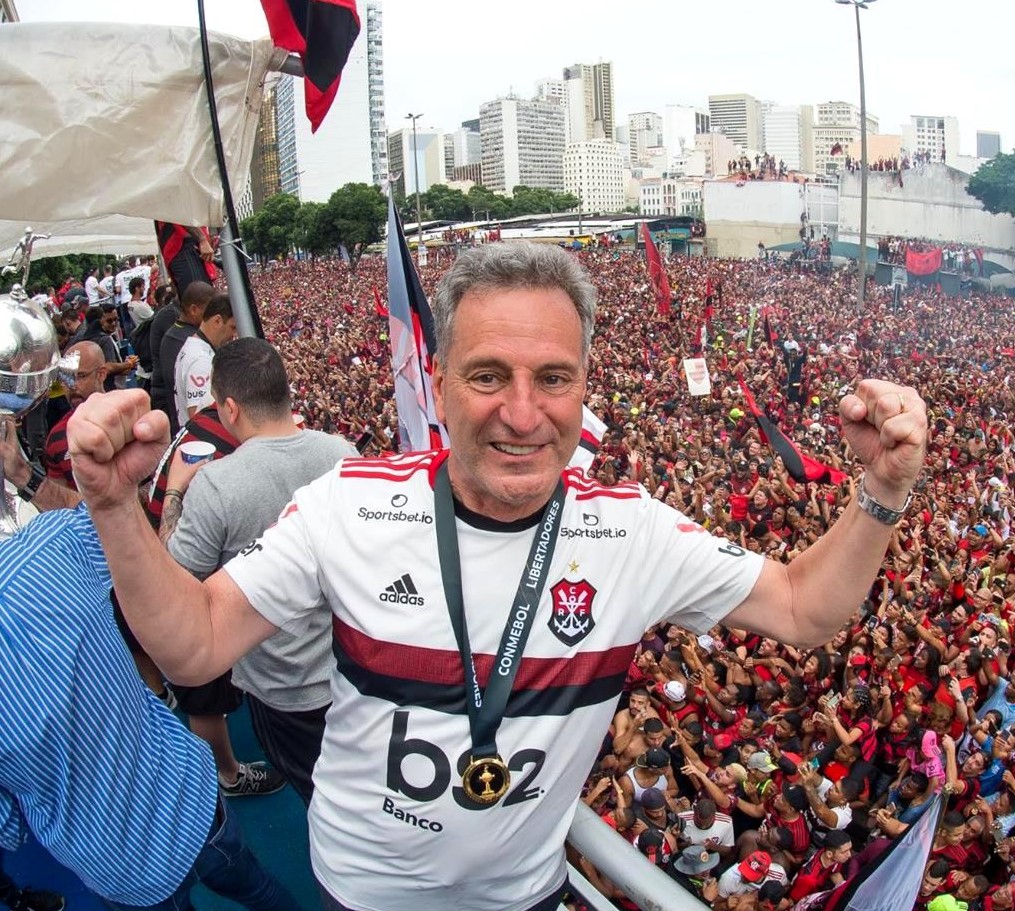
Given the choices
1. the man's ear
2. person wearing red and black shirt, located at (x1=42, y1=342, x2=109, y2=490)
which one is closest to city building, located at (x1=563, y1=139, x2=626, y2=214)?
person wearing red and black shirt, located at (x1=42, y1=342, x2=109, y2=490)

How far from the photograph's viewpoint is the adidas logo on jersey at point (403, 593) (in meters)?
1.27

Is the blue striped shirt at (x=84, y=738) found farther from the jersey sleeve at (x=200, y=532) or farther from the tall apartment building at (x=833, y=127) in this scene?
the tall apartment building at (x=833, y=127)

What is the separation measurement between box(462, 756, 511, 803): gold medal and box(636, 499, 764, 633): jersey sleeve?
1.08 feet

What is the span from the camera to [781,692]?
558cm

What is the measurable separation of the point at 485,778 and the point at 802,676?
4.88 meters

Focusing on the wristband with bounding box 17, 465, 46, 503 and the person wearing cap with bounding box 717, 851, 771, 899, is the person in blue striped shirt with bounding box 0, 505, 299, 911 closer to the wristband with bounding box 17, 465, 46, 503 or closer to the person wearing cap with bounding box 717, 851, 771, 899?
the wristband with bounding box 17, 465, 46, 503

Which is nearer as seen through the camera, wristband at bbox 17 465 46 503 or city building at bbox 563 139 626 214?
wristband at bbox 17 465 46 503

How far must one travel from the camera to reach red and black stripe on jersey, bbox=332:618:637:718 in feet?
4.11

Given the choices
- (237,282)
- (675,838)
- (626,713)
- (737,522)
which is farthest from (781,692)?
(237,282)

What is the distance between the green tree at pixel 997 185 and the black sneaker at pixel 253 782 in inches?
1682

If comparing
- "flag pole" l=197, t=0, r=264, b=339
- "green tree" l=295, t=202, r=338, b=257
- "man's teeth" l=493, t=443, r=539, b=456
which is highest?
"green tree" l=295, t=202, r=338, b=257

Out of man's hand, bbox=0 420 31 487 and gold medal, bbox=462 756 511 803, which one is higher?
man's hand, bbox=0 420 31 487

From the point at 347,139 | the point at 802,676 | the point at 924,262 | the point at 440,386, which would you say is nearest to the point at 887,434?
the point at 440,386

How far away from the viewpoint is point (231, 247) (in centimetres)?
297
